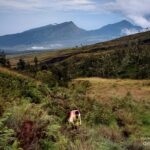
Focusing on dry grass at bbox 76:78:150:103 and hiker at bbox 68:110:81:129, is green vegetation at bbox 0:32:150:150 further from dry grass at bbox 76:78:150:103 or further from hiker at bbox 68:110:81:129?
dry grass at bbox 76:78:150:103

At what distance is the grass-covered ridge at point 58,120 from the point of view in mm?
11938

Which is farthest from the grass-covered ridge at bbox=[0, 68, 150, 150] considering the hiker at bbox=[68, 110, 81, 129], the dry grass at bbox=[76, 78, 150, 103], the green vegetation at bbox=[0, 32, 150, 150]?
the dry grass at bbox=[76, 78, 150, 103]

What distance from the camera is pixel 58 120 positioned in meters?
18.0

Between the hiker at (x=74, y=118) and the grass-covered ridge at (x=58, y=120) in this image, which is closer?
the grass-covered ridge at (x=58, y=120)

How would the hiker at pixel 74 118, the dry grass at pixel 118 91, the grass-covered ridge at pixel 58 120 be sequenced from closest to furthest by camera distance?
the grass-covered ridge at pixel 58 120 < the hiker at pixel 74 118 < the dry grass at pixel 118 91

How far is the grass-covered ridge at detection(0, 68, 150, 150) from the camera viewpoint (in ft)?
39.2

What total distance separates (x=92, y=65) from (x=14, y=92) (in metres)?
115

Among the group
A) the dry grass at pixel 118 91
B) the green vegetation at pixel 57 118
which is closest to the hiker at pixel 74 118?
the green vegetation at pixel 57 118

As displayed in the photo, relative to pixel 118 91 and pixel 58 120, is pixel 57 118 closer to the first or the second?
pixel 58 120

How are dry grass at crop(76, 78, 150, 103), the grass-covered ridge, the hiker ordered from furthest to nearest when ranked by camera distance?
dry grass at crop(76, 78, 150, 103) → the hiker → the grass-covered ridge

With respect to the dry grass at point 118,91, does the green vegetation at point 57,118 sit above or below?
above

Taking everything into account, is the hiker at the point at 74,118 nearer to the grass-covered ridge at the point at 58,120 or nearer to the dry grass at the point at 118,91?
the grass-covered ridge at the point at 58,120

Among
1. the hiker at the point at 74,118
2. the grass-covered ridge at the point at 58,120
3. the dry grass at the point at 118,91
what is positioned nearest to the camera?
the grass-covered ridge at the point at 58,120

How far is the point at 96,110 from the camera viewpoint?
23781 millimetres
